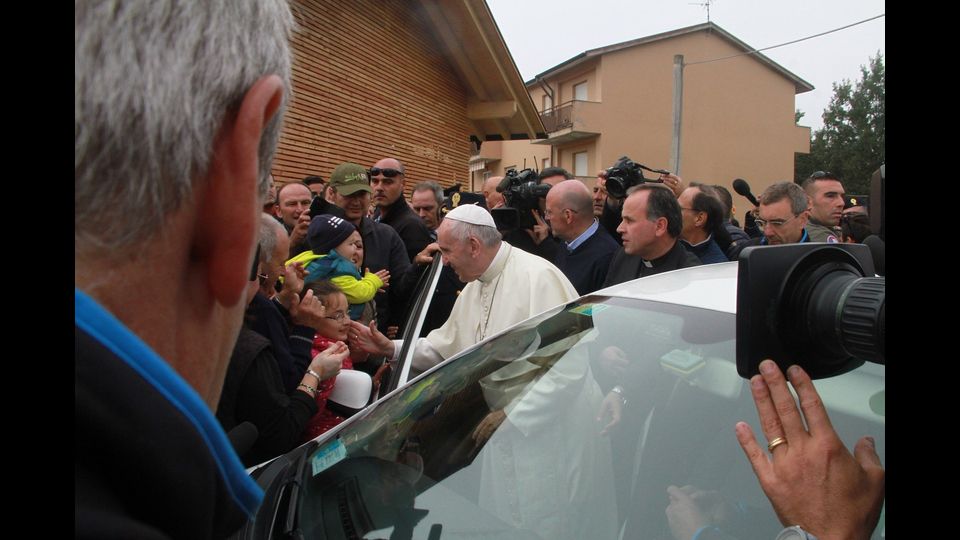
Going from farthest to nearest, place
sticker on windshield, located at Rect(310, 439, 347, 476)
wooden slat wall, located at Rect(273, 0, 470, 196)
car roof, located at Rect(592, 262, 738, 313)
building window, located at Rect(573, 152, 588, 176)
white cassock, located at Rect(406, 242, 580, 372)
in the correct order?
building window, located at Rect(573, 152, 588, 176)
wooden slat wall, located at Rect(273, 0, 470, 196)
white cassock, located at Rect(406, 242, 580, 372)
car roof, located at Rect(592, 262, 738, 313)
sticker on windshield, located at Rect(310, 439, 347, 476)

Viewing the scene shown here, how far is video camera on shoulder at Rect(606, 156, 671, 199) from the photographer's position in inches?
186

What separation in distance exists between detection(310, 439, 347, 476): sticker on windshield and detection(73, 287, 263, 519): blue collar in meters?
1.12

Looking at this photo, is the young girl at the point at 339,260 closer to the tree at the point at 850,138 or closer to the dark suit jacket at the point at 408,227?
the dark suit jacket at the point at 408,227

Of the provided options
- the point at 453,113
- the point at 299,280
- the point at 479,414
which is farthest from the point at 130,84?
the point at 453,113

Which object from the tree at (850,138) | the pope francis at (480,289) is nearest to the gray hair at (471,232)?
the pope francis at (480,289)

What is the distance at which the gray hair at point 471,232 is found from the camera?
A: 334 centimetres

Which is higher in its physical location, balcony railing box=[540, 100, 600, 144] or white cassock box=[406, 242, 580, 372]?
balcony railing box=[540, 100, 600, 144]

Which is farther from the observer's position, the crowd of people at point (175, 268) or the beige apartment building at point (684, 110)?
the beige apartment building at point (684, 110)

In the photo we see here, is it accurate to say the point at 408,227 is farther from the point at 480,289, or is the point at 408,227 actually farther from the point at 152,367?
the point at 152,367

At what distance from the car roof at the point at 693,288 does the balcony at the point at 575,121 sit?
24.9 m

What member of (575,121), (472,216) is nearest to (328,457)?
(472,216)

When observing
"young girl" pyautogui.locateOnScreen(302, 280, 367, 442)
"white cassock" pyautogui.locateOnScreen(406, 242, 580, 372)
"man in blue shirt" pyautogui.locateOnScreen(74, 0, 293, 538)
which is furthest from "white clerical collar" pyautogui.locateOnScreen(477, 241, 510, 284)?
"man in blue shirt" pyautogui.locateOnScreen(74, 0, 293, 538)

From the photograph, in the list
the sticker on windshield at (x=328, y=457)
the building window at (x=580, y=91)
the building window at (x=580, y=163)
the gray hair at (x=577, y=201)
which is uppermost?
the building window at (x=580, y=91)

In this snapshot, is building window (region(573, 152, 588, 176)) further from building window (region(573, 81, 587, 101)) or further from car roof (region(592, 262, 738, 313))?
car roof (region(592, 262, 738, 313))
